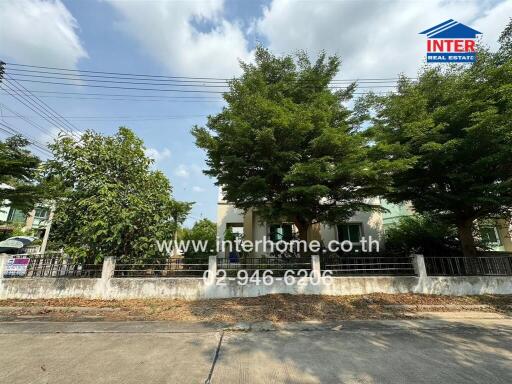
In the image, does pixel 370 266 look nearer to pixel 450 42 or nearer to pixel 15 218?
pixel 450 42

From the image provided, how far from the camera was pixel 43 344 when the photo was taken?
4.49 meters

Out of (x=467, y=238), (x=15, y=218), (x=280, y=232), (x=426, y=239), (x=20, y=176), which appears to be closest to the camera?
(x=20, y=176)

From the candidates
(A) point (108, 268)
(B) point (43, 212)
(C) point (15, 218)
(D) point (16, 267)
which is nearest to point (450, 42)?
(A) point (108, 268)

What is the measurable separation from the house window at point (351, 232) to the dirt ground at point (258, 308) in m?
5.36

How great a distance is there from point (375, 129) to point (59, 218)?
33.6ft

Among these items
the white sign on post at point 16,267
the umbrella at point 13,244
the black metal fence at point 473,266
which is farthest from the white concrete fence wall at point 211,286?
the umbrella at point 13,244

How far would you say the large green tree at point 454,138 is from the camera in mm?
7625

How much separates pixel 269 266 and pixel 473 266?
261 inches

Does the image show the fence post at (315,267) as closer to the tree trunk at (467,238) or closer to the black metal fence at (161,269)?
the black metal fence at (161,269)

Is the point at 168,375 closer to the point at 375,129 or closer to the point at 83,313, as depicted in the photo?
the point at 83,313

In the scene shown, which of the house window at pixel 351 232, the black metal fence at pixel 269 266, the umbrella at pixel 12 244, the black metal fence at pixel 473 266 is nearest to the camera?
the black metal fence at pixel 269 266

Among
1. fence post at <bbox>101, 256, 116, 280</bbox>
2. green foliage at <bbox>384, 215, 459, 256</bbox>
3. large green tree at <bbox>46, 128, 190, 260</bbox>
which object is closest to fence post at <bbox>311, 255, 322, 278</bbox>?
large green tree at <bbox>46, 128, 190, 260</bbox>

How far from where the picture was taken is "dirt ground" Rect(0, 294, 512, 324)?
6.05 meters

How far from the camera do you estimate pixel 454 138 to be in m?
8.29
